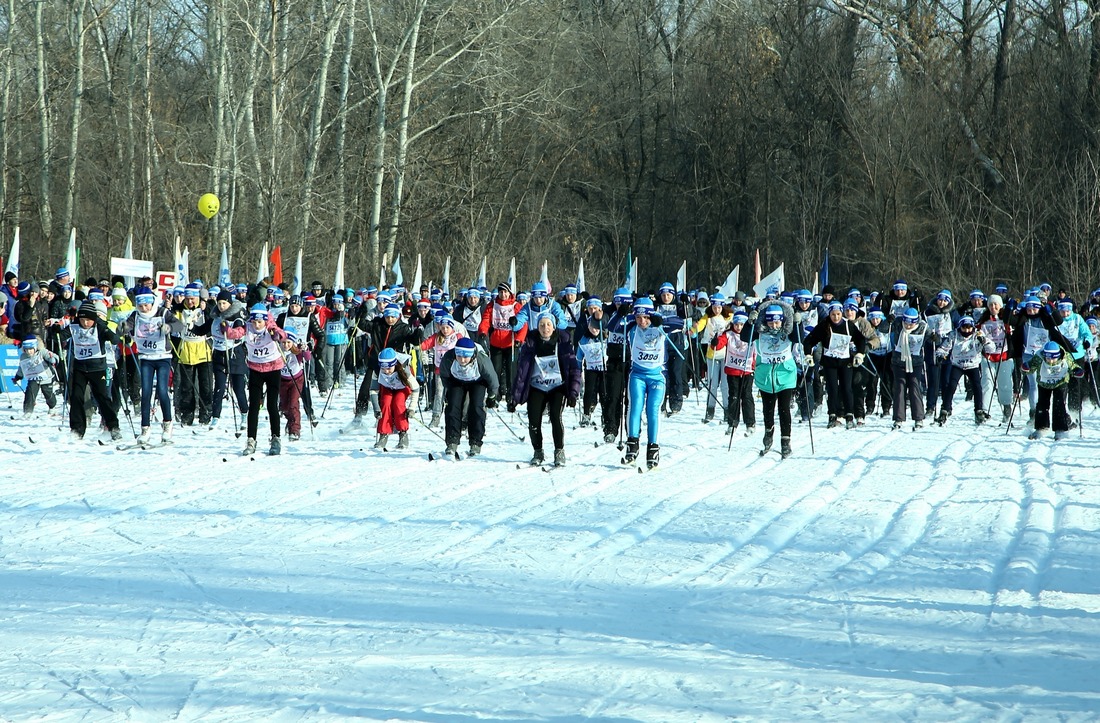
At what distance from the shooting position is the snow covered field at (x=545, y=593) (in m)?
5.52

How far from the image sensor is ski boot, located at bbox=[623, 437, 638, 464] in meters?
12.7

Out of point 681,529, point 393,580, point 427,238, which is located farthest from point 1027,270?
point 393,580

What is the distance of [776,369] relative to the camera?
44.8ft

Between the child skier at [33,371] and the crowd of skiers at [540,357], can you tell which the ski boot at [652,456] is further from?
the child skier at [33,371]

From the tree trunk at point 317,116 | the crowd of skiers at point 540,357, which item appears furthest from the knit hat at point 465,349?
the tree trunk at point 317,116

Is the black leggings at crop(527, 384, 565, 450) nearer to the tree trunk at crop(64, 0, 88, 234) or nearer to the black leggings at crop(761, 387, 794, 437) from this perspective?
the black leggings at crop(761, 387, 794, 437)

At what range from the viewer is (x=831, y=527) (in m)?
9.46

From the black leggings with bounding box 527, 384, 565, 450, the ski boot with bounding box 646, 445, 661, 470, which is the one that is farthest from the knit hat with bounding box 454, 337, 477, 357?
the ski boot with bounding box 646, 445, 661, 470

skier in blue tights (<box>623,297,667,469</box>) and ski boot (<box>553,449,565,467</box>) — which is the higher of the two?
skier in blue tights (<box>623,297,667,469</box>)

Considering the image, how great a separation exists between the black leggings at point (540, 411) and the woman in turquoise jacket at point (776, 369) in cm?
231

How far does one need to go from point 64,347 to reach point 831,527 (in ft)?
35.2

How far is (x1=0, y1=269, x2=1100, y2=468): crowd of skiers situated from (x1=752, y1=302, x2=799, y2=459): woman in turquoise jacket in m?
0.02

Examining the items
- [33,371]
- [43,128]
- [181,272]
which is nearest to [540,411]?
[33,371]

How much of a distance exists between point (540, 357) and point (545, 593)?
18.7 ft
